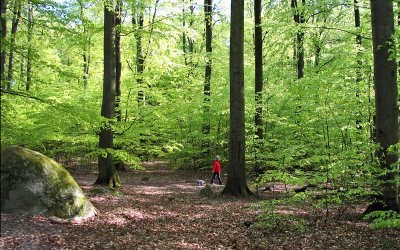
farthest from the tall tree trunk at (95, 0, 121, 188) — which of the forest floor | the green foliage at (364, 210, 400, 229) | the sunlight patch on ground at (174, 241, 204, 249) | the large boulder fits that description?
the green foliage at (364, 210, 400, 229)

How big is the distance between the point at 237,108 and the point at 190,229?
503cm

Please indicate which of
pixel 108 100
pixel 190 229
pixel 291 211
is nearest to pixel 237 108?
pixel 291 211

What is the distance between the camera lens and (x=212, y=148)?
18609mm

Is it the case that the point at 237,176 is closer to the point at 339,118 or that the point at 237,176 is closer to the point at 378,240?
the point at 339,118

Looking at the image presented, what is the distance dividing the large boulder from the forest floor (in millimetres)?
239

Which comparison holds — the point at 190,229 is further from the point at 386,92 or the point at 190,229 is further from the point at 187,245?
the point at 386,92

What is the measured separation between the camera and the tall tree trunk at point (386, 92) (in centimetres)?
702

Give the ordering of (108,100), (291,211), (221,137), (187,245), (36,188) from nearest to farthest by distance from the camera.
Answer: (187,245)
(36,188)
(291,211)
(108,100)
(221,137)

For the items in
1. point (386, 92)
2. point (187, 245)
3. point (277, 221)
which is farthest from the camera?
point (277, 221)

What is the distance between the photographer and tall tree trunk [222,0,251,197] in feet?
35.9

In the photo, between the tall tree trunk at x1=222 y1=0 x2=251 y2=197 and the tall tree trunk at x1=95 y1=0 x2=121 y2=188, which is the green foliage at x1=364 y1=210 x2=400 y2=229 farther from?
the tall tree trunk at x1=95 y1=0 x2=121 y2=188

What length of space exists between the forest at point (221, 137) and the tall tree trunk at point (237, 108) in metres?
0.03

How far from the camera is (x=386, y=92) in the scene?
704cm

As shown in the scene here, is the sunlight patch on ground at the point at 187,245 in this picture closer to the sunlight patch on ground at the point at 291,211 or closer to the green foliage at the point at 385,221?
the green foliage at the point at 385,221
